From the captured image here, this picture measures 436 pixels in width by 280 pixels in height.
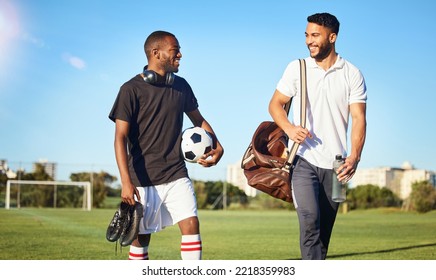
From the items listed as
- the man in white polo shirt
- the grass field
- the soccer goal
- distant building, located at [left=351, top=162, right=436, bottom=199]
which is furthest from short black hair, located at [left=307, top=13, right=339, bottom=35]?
the soccer goal

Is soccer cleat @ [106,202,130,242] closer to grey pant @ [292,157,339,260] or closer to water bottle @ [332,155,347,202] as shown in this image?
grey pant @ [292,157,339,260]

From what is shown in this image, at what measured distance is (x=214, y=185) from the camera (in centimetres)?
1628

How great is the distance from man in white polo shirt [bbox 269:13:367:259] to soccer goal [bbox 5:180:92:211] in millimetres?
10838

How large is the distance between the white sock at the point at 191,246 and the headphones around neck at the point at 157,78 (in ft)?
2.77

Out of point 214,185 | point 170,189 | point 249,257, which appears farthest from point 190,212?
point 214,185

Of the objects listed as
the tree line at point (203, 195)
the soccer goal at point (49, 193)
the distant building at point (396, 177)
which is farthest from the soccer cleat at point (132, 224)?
the soccer goal at point (49, 193)

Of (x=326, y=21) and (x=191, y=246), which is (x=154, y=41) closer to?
(x=326, y=21)

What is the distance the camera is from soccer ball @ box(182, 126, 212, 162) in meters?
4.22

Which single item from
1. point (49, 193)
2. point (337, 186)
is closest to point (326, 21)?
point (337, 186)

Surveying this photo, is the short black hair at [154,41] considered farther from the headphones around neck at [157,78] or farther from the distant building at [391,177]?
the distant building at [391,177]

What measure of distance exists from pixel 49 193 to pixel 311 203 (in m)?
13.0

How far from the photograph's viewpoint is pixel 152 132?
13.6 feet

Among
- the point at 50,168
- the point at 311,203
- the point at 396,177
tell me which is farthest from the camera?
the point at 50,168

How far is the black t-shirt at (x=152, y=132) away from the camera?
414 cm
